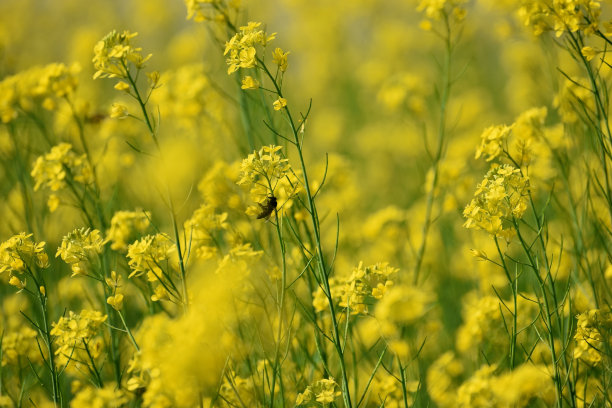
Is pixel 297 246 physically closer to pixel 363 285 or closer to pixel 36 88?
pixel 363 285

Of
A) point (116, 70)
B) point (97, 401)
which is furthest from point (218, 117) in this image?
point (97, 401)

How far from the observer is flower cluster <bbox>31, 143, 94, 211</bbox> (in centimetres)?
275

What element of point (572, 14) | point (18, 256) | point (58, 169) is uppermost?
point (572, 14)

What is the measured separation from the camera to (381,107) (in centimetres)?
765

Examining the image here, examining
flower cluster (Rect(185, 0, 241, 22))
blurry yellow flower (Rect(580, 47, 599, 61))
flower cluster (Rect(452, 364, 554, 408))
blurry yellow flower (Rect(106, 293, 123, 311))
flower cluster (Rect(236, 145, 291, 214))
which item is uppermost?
flower cluster (Rect(185, 0, 241, 22))

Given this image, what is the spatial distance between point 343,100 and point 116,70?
636 cm

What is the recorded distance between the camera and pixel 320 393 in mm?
1943

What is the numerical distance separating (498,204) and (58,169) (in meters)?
1.87

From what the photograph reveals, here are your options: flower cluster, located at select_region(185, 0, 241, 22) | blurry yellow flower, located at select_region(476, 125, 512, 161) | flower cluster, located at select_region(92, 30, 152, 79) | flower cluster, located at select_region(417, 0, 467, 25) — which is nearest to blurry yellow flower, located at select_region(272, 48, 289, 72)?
flower cluster, located at select_region(92, 30, 152, 79)

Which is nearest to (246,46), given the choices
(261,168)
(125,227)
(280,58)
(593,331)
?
(280,58)

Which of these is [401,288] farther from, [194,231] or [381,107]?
[381,107]

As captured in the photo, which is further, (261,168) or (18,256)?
(18,256)

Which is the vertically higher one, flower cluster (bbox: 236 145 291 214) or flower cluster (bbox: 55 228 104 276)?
flower cluster (bbox: 236 145 291 214)

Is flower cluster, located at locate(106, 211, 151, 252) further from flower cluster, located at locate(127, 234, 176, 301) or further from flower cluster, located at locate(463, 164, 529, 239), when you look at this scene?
flower cluster, located at locate(463, 164, 529, 239)
